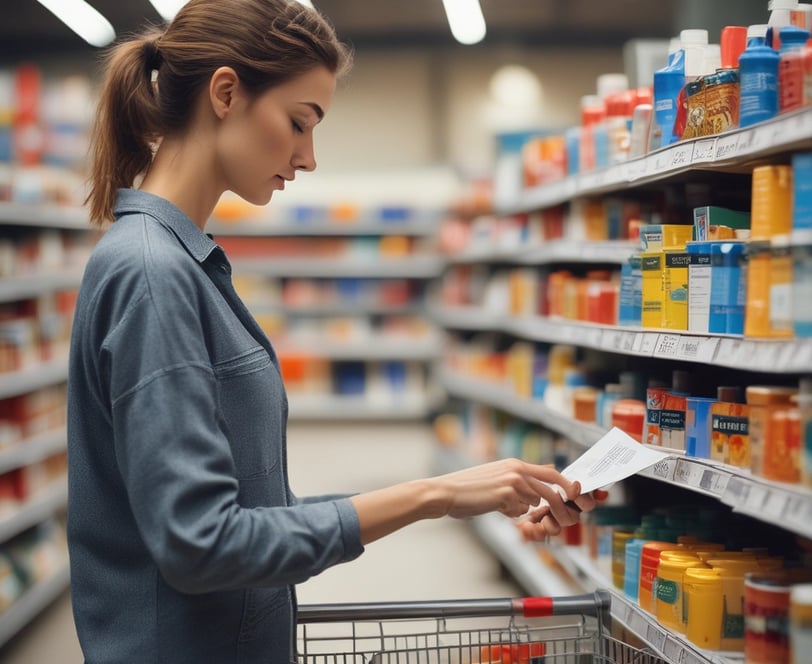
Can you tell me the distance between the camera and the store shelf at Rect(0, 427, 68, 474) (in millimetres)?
4684

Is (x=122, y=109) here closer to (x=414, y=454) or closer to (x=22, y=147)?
(x=22, y=147)

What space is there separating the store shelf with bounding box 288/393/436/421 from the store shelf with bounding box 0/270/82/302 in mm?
5933

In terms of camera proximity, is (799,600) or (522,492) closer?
(799,600)

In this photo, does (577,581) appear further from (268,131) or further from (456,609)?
(268,131)

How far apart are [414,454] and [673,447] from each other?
7.72 metres

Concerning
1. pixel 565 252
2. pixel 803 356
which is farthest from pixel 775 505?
pixel 565 252

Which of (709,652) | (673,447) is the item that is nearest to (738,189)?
(673,447)

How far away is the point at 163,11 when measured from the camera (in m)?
9.42

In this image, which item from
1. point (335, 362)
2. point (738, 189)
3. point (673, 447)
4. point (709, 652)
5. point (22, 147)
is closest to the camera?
point (709, 652)

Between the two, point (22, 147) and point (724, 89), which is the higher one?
point (22, 147)

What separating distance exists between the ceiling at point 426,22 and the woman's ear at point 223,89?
9465mm

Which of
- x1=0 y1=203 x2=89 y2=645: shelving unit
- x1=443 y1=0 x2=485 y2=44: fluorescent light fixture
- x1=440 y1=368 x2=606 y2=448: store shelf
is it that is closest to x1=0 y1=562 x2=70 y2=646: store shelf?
x1=0 y1=203 x2=89 y2=645: shelving unit

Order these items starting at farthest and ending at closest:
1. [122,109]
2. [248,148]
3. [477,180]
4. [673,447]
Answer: [477,180], [673,447], [122,109], [248,148]

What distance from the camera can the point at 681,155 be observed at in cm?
211
